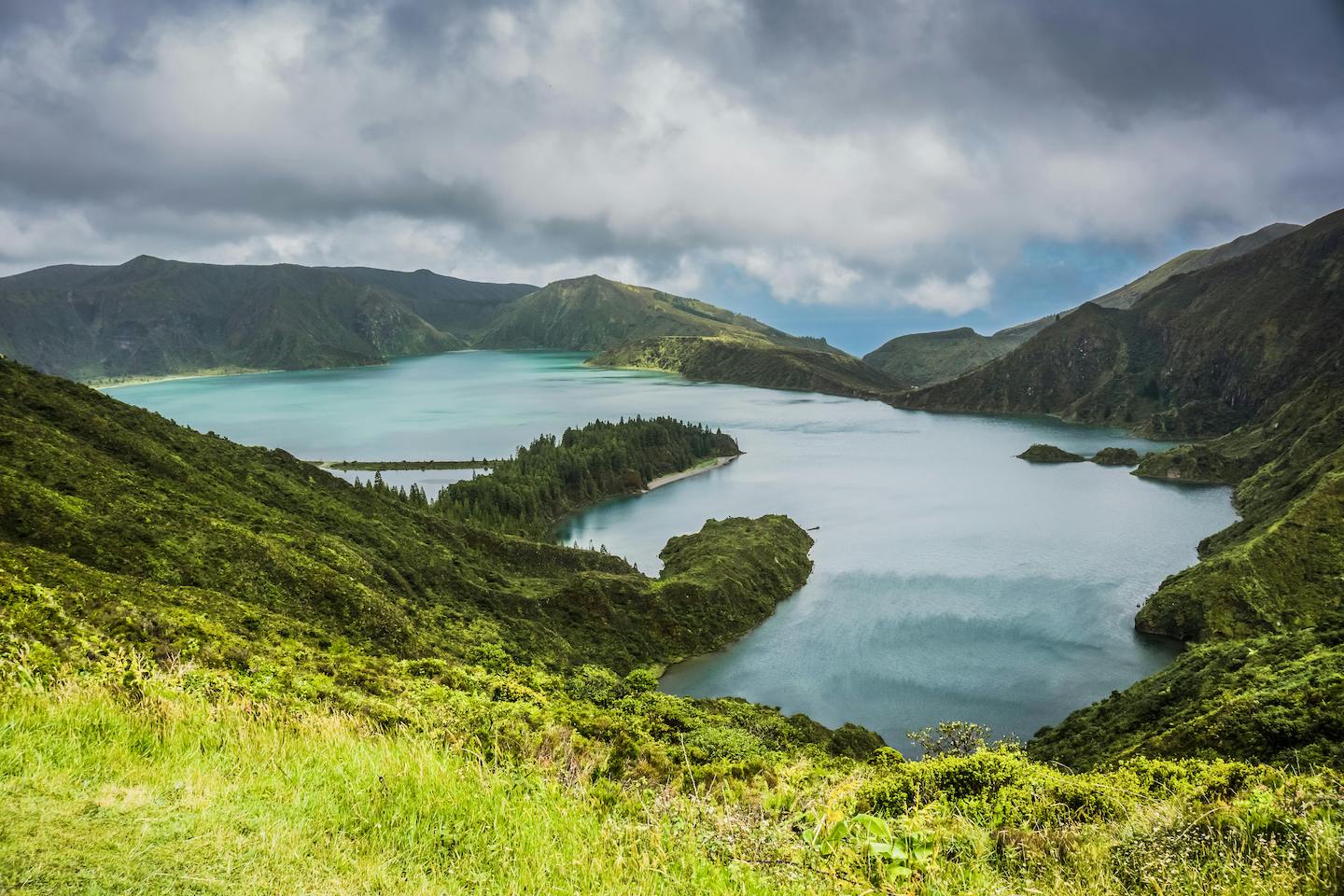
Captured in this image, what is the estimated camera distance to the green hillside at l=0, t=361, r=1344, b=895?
214 inches

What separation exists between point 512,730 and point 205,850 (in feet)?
28.5

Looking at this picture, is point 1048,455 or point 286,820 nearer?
point 286,820

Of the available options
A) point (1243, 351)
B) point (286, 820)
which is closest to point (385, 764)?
point (286, 820)

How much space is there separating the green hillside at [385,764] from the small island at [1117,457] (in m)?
110

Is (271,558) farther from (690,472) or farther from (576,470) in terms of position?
(690,472)

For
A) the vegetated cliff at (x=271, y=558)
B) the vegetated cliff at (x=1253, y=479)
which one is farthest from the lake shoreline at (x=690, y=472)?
the vegetated cliff at (x=1253, y=479)

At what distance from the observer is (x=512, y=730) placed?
1357cm

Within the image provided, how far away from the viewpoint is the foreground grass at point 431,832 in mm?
5133

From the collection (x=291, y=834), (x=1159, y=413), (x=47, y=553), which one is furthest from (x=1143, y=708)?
(x=1159, y=413)

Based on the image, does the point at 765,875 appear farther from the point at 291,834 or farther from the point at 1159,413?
the point at 1159,413

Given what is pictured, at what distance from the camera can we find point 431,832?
598 cm

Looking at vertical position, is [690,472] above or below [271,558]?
below

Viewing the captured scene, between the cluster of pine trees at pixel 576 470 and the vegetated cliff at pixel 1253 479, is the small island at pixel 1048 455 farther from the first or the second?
the cluster of pine trees at pixel 576 470

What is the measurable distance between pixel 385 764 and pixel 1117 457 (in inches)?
5754
